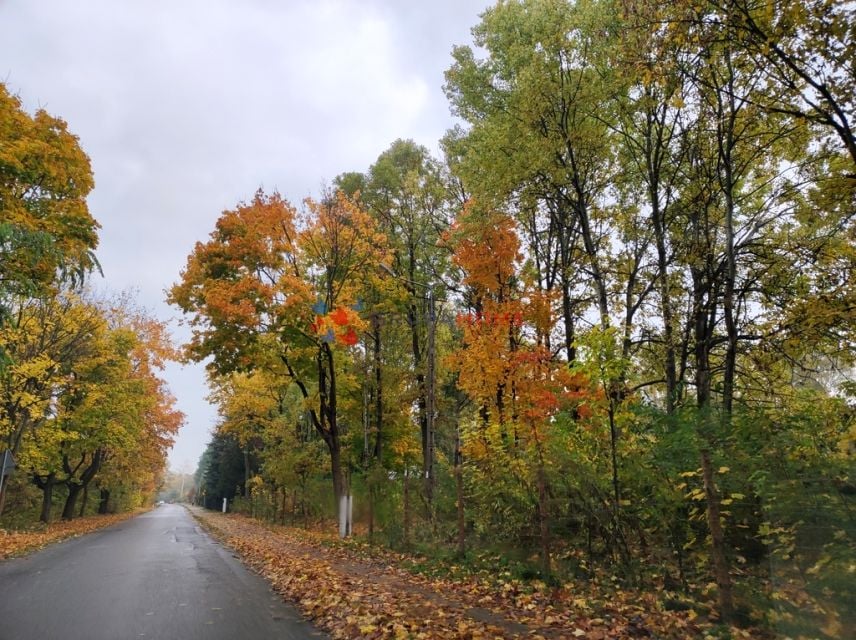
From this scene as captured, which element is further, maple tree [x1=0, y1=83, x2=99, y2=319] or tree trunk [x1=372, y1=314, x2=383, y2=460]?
tree trunk [x1=372, y1=314, x2=383, y2=460]

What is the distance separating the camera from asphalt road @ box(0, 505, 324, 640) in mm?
6102

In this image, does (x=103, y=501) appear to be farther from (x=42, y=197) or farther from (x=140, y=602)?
(x=140, y=602)

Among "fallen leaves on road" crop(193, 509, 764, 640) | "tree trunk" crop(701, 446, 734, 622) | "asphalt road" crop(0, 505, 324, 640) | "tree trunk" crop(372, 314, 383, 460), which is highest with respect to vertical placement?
"tree trunk" crop(372, 314, 383, 460)

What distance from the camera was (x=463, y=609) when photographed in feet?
23.1

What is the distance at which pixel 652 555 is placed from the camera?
7730mm

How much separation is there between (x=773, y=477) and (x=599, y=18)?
9.96 m

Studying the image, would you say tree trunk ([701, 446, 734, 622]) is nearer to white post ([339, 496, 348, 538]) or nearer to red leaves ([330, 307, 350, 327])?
red leaves ([330, 307, 350, 327])

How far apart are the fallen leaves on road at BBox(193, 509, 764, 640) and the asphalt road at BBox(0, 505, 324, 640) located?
50cm

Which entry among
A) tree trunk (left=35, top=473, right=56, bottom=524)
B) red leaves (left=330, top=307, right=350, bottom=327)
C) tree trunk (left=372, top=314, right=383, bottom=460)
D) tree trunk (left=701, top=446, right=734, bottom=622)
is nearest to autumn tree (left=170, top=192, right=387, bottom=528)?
red leaves (left=330, top=307, right=350, bottom=327)

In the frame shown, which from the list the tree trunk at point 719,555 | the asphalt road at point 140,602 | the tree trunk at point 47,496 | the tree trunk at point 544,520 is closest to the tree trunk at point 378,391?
the asphalt road at point 140,602

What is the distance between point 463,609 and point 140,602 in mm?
4632

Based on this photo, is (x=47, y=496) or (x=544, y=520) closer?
(x=544, y=520)

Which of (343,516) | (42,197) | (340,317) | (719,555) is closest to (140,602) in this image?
(719,555)

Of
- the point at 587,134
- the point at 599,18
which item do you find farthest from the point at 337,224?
the point at 599,18
